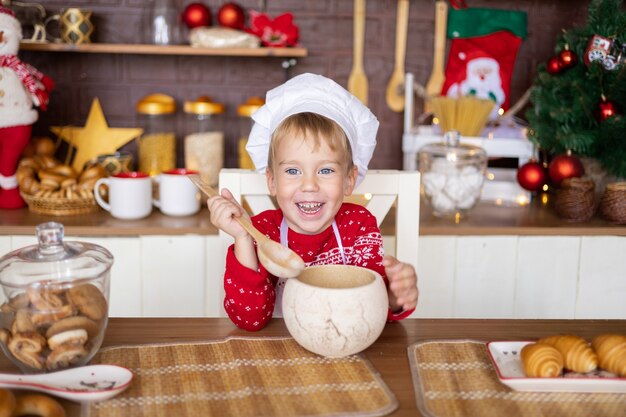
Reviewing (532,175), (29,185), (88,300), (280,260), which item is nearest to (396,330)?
(280,260)

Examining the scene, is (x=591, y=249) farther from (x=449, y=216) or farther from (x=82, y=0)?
(x=82, y=0)

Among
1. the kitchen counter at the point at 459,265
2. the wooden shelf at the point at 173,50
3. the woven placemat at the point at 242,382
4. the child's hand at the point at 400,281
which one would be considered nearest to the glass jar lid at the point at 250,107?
the wooden shelf at the point at 173,50

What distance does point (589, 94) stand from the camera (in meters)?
1.82

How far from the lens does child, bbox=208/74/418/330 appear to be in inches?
39.8

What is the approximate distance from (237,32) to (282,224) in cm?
88

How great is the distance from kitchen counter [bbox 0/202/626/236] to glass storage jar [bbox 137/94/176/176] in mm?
260

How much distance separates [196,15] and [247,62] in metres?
0.22

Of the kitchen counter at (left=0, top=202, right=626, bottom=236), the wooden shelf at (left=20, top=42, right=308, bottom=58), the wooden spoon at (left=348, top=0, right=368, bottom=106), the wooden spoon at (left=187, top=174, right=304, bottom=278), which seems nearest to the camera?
the wooden spoon at (left=187, top=174, right=304, bottom=278)

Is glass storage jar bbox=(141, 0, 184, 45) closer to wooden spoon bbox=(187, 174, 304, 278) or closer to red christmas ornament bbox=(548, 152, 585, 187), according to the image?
red christmas ornament bbox=(548, 152, 585, 187)

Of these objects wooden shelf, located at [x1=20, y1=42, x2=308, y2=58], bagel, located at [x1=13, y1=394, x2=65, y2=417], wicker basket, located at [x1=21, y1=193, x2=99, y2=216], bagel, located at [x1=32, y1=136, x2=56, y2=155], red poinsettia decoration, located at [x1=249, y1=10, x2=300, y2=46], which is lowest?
wicker basket, located at [x1=21, y1=193, x2=99, y2=216]

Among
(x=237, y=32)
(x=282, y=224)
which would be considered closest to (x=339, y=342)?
(x=282, y=224)

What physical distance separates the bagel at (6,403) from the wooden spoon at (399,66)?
5.45 feet

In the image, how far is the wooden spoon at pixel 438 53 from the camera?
6.92 feet

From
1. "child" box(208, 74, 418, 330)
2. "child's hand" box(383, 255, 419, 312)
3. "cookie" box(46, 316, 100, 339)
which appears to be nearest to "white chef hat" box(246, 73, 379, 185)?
"child" box(208, 74, 418, 330)
